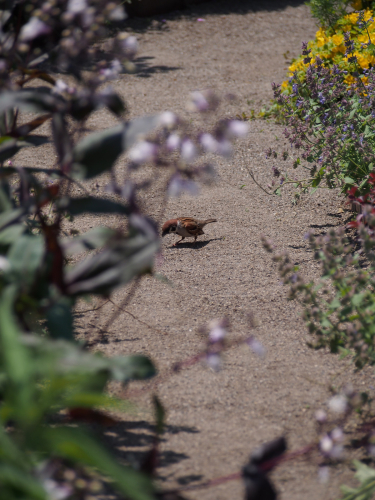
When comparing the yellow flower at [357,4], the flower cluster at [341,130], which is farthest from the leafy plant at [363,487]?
the yellow flower at [357,4]

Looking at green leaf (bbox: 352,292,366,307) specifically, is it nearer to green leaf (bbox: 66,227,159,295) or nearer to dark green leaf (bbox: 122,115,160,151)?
green leaf (bbox: 66,227,159,295)

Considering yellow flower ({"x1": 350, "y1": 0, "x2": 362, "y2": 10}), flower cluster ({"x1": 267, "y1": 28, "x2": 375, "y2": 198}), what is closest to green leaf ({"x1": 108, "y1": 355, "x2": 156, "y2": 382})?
flower cluster ({"x1": 267, "y1": 28, "x2": 375, "y2": 198})

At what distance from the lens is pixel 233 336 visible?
127 inches

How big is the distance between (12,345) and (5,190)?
2.81ft

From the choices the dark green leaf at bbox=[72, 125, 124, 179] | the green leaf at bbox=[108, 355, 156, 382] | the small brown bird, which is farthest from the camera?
the small brown bird

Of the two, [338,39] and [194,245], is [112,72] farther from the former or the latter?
[338,39]

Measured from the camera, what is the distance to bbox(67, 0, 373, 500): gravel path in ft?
7.43

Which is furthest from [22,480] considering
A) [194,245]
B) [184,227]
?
[194,245]

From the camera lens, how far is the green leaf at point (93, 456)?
1180 millimetres

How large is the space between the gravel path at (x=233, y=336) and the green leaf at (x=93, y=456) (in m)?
0.86

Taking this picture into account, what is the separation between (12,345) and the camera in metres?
1.29

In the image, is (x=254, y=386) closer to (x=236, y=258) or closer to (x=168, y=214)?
(x=236, y=258)

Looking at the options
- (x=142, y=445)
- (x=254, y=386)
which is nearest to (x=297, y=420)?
(x=254, y=386)

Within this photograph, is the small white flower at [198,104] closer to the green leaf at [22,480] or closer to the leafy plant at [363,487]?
the green leaf at [22,480]
